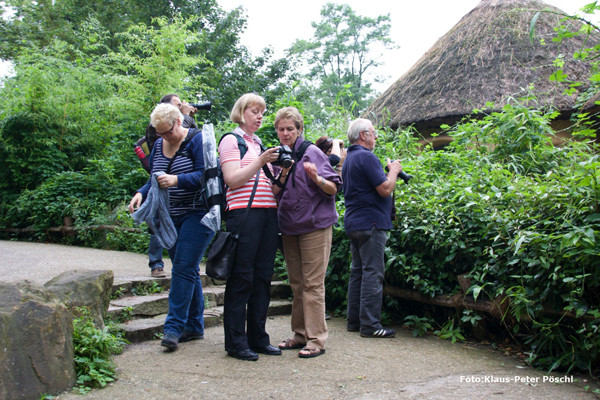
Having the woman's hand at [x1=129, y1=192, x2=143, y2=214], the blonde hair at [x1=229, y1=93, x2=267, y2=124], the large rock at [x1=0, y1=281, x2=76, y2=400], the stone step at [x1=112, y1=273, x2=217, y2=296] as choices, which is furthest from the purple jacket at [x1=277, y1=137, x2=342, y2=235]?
the stone step at [x1=112, y1=273, x2=217, y2=296]

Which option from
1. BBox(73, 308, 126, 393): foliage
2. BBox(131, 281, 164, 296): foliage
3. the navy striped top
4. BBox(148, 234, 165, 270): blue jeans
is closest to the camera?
BBox(73, 308, 126, 393): foliage

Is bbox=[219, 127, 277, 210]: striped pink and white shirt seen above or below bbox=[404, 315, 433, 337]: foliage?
above

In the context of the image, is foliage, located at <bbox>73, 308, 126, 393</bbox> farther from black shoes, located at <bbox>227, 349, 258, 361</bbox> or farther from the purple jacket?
the purple jacket

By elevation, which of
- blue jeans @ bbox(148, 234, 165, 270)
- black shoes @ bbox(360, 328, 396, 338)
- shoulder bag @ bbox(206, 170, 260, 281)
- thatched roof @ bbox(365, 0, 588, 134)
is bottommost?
black shoes @ bbox(360, 328, 396, 338)

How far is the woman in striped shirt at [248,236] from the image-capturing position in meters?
3.46

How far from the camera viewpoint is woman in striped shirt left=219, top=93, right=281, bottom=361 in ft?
11.3

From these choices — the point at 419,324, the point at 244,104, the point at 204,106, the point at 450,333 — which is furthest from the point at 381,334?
the point at 204,106

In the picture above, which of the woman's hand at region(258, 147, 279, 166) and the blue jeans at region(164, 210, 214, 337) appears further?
the blue jeans at region(164, 210, 214, 337)

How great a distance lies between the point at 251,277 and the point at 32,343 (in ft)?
4.55

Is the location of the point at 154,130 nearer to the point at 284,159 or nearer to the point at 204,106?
the point at 204,106

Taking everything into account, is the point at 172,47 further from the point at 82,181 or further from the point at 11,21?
the point at 11,21

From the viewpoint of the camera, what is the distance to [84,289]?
3.48 metres

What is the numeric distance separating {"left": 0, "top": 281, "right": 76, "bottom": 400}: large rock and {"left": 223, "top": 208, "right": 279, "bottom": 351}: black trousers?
1.05 m

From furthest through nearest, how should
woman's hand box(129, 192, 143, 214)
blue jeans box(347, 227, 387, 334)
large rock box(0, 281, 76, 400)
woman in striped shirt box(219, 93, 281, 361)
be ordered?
blue jeans box(347, 227, 387, 334) < woman's hand box(129, 192, 143, 214) < woman in striped shirt box(219, 93, 281, 361) < large rock box(0, 281, 76, 400)
